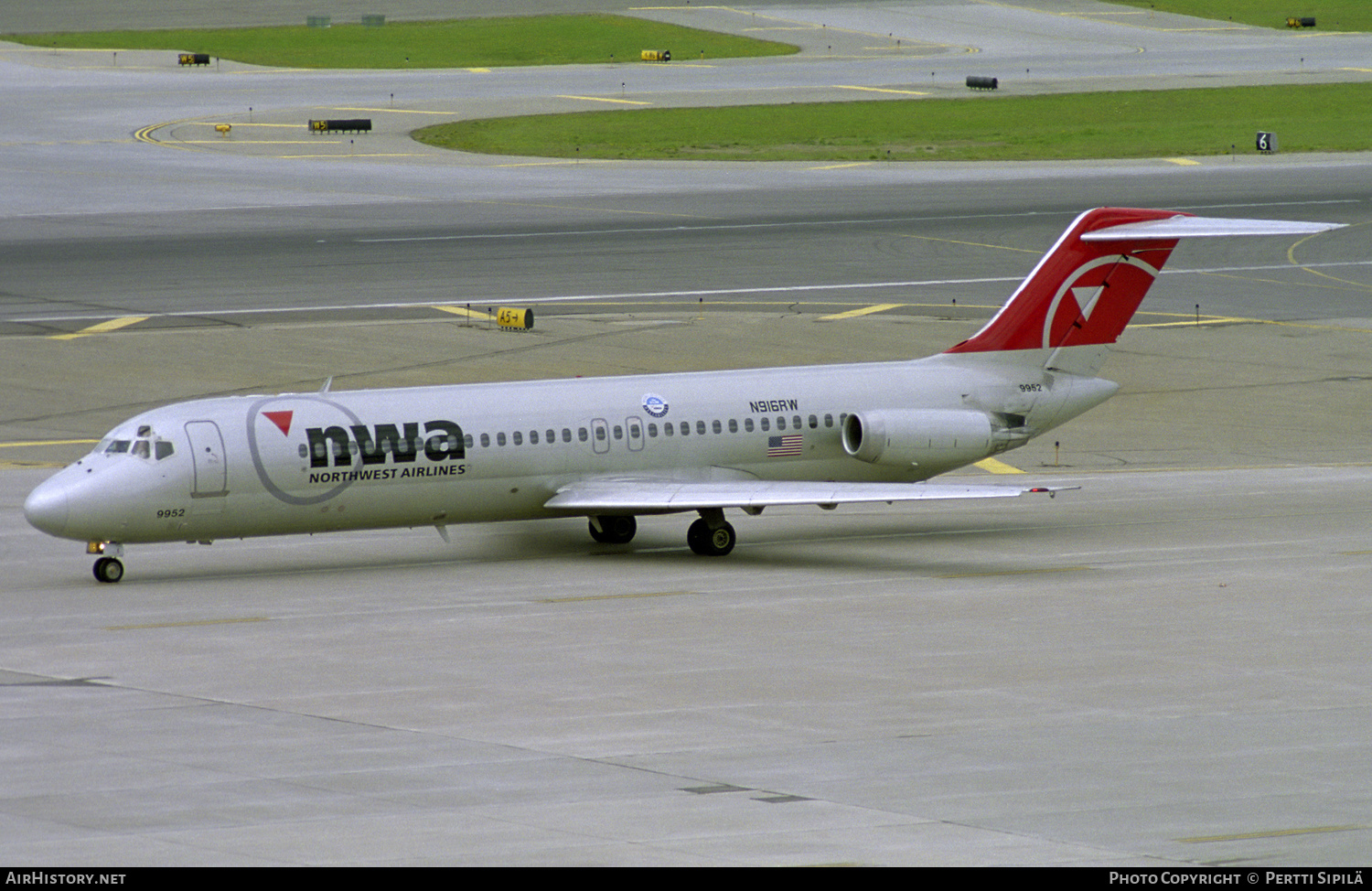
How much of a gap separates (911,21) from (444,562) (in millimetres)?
126884

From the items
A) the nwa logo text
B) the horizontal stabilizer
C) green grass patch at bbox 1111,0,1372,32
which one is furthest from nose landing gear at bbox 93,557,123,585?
green grass patch at bbox 1111,0,1372,32

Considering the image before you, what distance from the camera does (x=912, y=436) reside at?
114 feet

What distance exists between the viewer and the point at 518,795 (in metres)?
18.9

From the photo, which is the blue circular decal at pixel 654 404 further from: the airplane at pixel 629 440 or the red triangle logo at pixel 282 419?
the red triangle logo at pixel 282 419

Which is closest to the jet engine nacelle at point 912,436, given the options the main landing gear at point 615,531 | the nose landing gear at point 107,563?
the main landing gear at point 615,531

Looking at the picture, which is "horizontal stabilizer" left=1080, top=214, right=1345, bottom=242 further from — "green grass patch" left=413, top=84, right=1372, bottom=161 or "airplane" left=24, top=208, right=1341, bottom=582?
"green grass patch" left=413, top=84, right=1372, bottom=161

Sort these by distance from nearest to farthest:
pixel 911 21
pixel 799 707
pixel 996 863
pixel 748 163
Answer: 1. pixel 996 863
2. pixel 799 707
3. pixel 748 163
4. pixel 911 21

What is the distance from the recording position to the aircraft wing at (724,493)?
32.2 m

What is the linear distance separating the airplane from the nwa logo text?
1.2 inches

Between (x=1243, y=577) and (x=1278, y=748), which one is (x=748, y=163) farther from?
(x=1278, y=748)

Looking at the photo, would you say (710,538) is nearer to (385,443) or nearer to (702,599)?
(702,599)

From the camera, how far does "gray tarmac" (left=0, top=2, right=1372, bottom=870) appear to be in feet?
59.8

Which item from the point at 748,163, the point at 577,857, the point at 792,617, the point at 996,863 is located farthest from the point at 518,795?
the point at 748,163

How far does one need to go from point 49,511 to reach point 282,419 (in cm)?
383
